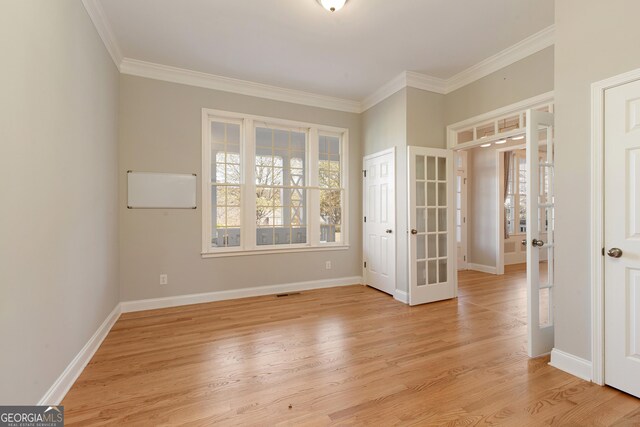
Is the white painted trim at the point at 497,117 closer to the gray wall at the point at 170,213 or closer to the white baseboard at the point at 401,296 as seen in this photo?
the white baseboard at the point at 401,296

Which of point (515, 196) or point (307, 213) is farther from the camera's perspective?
point (515, 196)

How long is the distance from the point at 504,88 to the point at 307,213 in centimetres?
305

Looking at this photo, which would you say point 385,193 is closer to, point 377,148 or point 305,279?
point 377,148

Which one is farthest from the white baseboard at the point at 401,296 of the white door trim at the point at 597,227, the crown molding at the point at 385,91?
the crown molding at the point at 385,91

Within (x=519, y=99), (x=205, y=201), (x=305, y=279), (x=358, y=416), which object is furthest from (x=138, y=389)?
(x=519, y=99)

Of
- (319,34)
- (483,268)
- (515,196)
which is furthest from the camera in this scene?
(515,196)

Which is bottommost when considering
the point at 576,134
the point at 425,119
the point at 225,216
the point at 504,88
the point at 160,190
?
the point at 225,216

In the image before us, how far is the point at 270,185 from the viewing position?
443 cm

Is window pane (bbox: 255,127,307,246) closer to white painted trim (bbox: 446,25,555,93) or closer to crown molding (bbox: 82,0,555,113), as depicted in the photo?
crown molding (bbox: 82,0,555,113)

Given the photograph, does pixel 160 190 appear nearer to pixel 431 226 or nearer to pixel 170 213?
pixel 170 213

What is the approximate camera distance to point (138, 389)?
2.02 meters

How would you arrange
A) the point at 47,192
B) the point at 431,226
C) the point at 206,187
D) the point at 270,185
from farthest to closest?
the point at 270,185 < the point at 431,226 < the point at 206,187 < the point at 47,192

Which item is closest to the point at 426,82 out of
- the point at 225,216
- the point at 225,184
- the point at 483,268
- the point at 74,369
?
the point at 225,184

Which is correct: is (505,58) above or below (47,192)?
above
